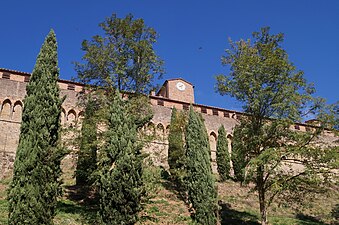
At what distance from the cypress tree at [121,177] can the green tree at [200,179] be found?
190 inches

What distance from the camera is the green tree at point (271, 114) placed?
15.4 metres

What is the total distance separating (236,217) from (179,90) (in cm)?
2223

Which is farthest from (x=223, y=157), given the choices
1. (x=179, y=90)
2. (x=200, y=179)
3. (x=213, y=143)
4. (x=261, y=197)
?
(x=179, y=90)

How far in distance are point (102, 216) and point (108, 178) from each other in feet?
4.25

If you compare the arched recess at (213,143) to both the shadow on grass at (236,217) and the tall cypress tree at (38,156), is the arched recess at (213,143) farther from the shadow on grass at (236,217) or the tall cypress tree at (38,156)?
the tall cypress tree at (38,156)

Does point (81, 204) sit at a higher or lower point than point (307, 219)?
higher

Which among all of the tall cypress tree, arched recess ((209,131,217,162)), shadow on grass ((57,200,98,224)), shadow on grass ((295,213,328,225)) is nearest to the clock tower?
arched recess ((209,131,217,162))

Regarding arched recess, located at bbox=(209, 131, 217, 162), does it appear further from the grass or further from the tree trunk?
the tree trunk

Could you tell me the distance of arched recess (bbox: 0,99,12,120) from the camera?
24.0m

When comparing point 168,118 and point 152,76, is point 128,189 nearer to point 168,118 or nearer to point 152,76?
point 152,76

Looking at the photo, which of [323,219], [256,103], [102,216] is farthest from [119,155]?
[323,219]

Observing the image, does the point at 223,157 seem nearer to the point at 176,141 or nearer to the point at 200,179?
the point at 176,141

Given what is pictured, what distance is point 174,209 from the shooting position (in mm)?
17969

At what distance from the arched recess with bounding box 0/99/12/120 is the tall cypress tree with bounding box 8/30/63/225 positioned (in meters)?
13.1
